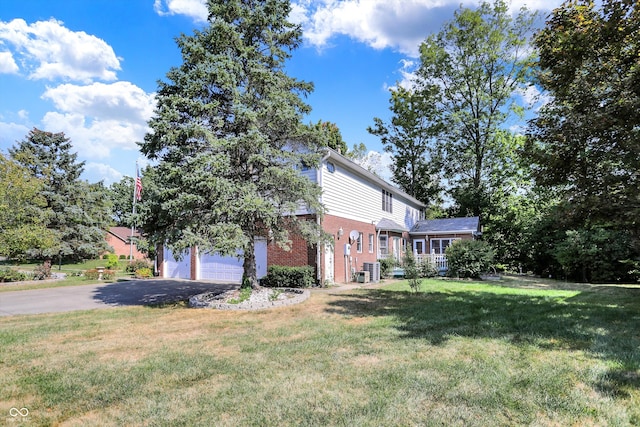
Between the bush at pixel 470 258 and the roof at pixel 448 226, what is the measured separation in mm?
4539

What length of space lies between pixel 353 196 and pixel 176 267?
10.4m

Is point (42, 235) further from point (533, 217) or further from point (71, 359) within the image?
point (533, 217)

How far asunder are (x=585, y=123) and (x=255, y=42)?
9506 mm

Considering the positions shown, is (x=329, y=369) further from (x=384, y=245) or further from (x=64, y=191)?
(x=64, y=191)

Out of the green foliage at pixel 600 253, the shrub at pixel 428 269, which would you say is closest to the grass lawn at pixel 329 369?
the shrub at pixel 428 269

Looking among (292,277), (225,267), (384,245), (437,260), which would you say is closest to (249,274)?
(292,277)

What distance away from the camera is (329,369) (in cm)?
470

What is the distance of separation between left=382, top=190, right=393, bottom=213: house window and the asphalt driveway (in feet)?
38.8

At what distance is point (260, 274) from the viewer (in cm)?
1563

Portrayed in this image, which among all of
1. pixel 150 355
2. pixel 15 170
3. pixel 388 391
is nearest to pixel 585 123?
pixel 388 391

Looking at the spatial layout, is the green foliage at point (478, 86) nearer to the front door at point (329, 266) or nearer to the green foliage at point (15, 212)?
the front door at point (329, 266)

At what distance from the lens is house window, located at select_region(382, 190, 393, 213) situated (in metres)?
21.7

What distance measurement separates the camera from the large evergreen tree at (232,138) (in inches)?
367

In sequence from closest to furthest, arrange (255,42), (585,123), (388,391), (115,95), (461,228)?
(388,391) < (585,123) < (255,42) < (115,95) < (461,228)
